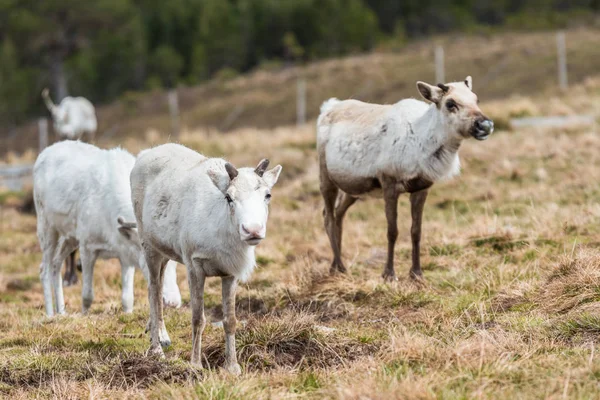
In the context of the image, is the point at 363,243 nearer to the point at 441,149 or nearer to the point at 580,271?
the point at 441,149

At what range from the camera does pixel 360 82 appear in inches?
1569

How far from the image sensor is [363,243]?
11.9 meters

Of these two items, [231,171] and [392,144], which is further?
[392,144]

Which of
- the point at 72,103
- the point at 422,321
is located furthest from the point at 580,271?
the point at 72,103

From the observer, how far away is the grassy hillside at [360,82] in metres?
34.9

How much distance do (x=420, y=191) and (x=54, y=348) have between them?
4297mm

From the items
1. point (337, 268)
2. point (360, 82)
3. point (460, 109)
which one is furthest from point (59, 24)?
point (460, 109)

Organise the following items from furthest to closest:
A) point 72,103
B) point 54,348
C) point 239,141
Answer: point 72,103
point 239,141
point 54,348

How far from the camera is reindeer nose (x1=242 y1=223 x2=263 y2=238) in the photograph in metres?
6.05

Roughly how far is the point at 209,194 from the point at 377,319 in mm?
A: 2204

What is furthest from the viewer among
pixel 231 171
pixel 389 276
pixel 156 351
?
pixel 389 276

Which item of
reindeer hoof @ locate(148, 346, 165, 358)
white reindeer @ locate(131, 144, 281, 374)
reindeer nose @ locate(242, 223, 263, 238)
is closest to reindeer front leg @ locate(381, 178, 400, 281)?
white reindeer @ locate(131, 144, 281, 374)

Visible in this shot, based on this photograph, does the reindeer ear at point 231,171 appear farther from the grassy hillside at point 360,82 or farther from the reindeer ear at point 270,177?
the grassy hillside at point 360,82

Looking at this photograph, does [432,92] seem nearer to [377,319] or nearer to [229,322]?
[377,319]
